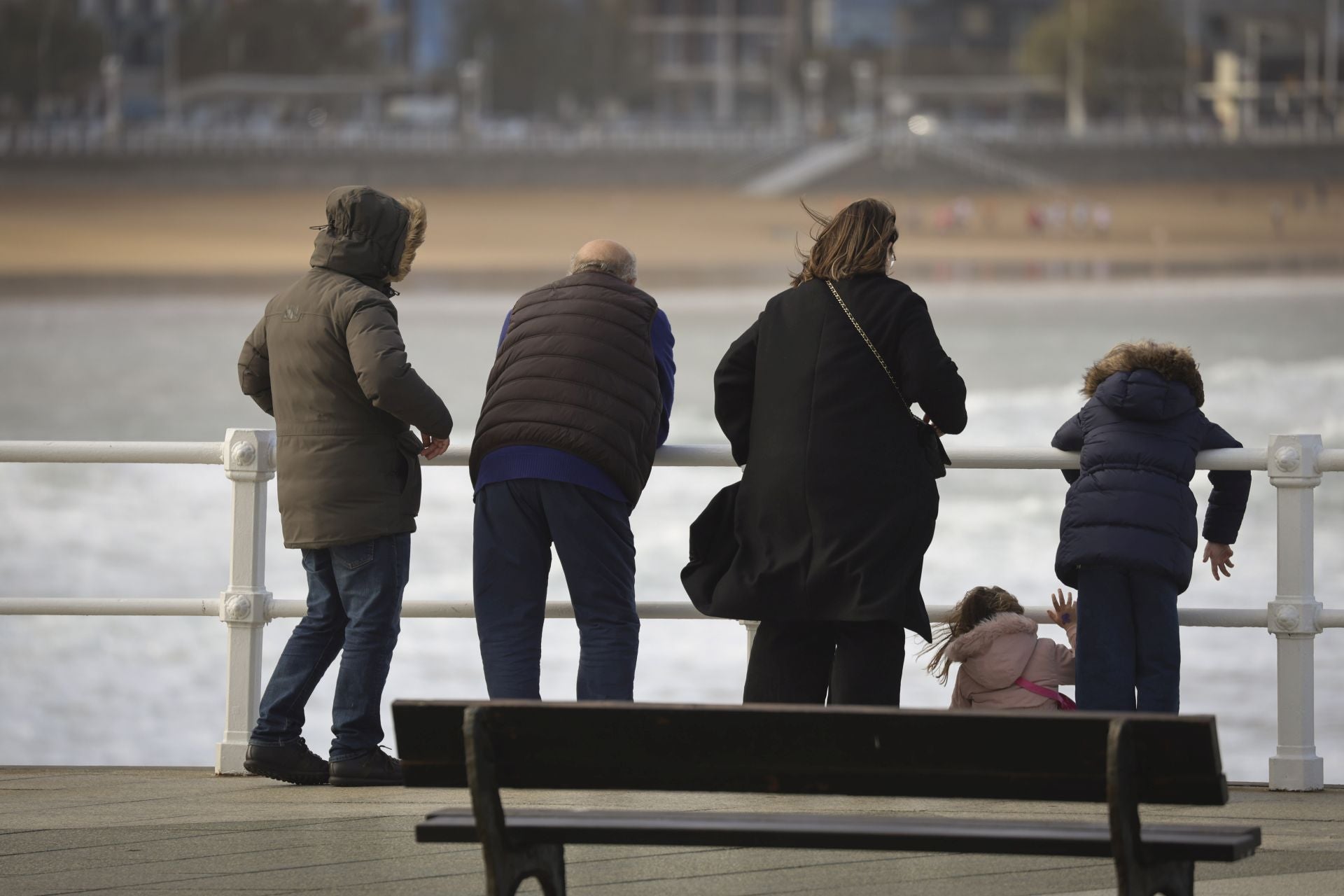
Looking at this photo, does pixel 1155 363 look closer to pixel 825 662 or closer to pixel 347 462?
pixel 825 662

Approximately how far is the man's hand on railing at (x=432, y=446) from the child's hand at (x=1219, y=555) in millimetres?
1495

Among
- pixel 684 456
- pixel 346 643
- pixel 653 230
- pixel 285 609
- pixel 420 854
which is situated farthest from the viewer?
pixel 653 230

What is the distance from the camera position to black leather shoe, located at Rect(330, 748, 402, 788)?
13.0ft

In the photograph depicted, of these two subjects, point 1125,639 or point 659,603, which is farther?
point 659,603

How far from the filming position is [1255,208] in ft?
192

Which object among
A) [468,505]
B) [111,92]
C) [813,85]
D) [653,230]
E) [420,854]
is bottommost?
[420,854]

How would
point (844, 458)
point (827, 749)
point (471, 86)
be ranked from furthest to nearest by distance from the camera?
point (471, 86) < point (844, 458) < point (827, 749)

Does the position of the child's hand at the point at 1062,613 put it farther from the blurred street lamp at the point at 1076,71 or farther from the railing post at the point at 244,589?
the blurred street lamp at the point at 1076,71

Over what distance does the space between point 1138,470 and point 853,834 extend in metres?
1.47

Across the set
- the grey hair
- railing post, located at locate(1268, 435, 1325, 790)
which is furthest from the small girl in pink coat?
the grey hair

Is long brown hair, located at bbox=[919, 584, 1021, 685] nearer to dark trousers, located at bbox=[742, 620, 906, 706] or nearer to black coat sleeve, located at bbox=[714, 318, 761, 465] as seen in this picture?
dark trousers, located at bbox=[742, 620, 906, 706]

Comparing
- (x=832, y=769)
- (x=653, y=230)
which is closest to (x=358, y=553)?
(x=832, y=769)

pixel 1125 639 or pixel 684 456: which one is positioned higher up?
pixel 684 456

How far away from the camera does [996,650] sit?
3887 millimetres
